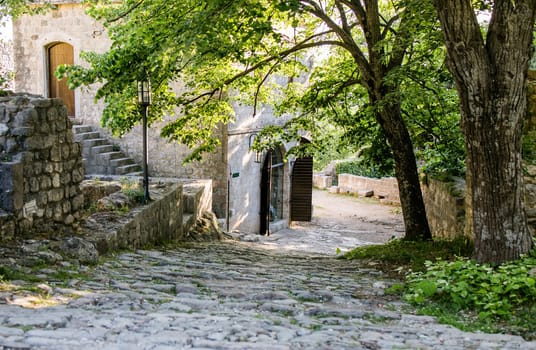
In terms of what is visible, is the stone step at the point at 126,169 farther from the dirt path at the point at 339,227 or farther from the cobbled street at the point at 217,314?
the cobbled street at the point at 217,314

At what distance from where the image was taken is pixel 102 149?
15516mm

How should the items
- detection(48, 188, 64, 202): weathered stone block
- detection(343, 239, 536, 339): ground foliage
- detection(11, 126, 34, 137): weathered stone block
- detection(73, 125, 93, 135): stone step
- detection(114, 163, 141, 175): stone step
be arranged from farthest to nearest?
detection(73, 125, 93, 135): stone step → detection(114, 163, 141, 175): stone step → detection(48, 188, 64, 202): weathered stone block → detection(11, 126, 34, 137): weathered stone block → detection(343, 239, 536, 339): ground foliage

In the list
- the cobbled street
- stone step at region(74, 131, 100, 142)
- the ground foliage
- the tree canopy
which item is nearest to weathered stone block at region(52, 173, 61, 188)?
the cobbled street

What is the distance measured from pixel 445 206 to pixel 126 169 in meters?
8.31

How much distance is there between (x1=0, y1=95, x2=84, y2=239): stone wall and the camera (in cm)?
645

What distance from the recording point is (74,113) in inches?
658

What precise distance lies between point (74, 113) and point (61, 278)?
470 inches

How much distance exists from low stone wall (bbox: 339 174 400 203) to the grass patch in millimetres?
16959

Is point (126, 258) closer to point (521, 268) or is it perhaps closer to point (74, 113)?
point (521, 268)

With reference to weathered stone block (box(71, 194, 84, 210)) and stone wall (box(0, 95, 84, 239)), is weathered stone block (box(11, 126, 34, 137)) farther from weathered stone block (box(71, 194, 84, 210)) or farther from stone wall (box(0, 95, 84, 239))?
weathered stone block (box(71, 194, 84, 210))

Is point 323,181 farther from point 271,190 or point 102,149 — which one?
point 102,149

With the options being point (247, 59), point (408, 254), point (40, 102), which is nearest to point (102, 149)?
point (247, 59)

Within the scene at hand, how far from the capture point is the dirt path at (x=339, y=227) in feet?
52.0

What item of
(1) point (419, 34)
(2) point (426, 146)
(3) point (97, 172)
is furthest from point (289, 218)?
(1) point (419, 34)
